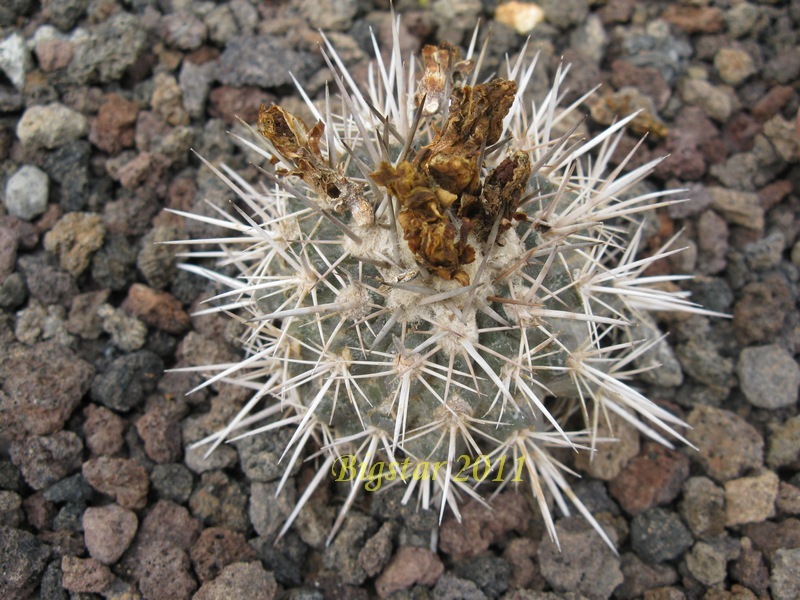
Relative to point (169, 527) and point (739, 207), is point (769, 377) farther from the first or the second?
point (169, 527)

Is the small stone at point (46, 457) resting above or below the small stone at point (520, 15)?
below

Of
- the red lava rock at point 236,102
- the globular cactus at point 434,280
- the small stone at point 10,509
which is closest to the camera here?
the globular cactus at point 434,280

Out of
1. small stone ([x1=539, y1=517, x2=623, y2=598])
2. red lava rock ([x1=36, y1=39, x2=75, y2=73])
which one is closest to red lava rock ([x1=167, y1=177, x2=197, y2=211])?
red lava rock ([x1=36, y1=39, x2=75, y2=73])

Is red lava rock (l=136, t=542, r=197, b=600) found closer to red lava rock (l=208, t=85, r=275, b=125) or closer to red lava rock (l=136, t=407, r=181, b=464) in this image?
red lava rock (l=136, t=407, r=181, b=464)

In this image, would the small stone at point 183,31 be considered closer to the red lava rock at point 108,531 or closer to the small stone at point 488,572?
the red lava rock at point 108,531

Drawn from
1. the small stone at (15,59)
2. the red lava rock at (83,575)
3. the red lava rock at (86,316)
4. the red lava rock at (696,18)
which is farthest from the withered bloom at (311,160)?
the red lava rock at (696,18)

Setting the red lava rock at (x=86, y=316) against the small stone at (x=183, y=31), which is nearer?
the red lava rock at (x=86, y=316)
